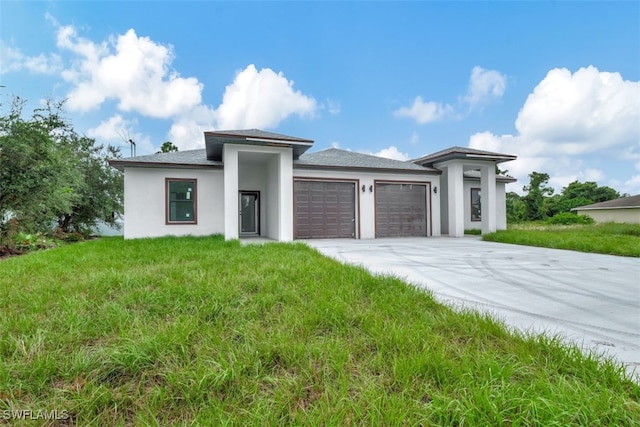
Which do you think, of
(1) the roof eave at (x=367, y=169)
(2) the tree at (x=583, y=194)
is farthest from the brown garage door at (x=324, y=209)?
(2) the tree at (x=583, y=194)

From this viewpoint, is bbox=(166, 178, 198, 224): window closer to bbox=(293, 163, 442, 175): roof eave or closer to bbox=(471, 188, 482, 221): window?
bbox=(293, 163, 442, 175): roof eave

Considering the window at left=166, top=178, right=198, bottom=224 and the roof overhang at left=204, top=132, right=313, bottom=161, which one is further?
the window at left=166, top=178, right=198, bottom=224

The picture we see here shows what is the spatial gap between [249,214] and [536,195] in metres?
32.1

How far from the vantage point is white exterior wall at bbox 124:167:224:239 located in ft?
34.8

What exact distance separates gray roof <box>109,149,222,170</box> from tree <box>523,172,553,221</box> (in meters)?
32.9

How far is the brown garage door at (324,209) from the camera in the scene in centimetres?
1178

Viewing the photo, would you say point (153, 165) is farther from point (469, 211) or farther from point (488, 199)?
point (469, 211)

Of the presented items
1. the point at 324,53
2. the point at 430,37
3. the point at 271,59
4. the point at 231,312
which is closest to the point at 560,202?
the point at 430,37

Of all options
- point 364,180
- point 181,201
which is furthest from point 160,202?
point 364,180

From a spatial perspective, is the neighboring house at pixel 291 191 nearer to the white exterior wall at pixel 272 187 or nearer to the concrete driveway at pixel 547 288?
the white exterior wall at pixel 272 187

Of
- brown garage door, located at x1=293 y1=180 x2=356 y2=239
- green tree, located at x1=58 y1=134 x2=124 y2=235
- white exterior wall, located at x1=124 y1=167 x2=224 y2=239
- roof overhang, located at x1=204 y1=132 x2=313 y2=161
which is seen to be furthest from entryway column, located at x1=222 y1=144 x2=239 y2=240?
green tree, located at x1=58 y1=134 x2=124 y2=235

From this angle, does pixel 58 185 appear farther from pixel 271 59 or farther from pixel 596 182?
pixel 596 182

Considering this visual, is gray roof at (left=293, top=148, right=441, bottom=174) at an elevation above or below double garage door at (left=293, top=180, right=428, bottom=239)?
above

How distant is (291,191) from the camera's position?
10148mm
